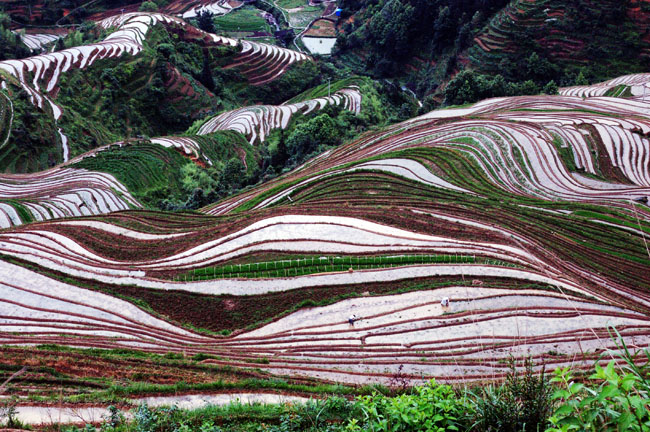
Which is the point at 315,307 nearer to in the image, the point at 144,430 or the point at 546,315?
the point at 546,315

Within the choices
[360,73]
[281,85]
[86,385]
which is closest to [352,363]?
[86,385]

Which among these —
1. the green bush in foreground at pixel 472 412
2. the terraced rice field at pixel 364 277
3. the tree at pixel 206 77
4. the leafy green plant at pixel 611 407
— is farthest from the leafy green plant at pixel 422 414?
the tree at pixel 206 77

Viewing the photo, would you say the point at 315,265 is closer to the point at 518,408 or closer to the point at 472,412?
the point at 472,412

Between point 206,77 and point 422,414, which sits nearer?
point 422,414

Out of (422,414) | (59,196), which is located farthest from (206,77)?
(422,414)

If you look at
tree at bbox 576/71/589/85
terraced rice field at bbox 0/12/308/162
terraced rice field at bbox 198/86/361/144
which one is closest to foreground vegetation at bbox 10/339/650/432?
terraced rice field at bbox 0/12/308/162
